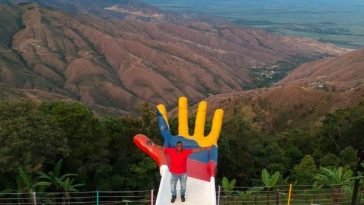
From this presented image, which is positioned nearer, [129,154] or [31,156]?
[31,156]

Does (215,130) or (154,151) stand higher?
(215,130)

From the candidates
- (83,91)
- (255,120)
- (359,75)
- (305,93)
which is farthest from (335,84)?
(83,91)

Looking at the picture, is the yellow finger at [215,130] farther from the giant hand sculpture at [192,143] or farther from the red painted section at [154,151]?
the red painted section at [154,151]

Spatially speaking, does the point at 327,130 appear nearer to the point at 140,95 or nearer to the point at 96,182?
the point at 96,182

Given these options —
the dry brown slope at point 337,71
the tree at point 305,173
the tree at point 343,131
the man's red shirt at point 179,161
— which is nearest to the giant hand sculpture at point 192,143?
the man's red shirt at point 179,161

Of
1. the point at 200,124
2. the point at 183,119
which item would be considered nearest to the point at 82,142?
the point at 183,119

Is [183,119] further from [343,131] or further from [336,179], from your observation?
[343,131]

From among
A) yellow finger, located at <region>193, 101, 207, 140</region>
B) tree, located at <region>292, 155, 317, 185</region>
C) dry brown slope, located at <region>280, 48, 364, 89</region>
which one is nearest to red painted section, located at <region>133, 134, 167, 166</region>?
yellow finger, located at <region>193, 101, 207, 140</region>
